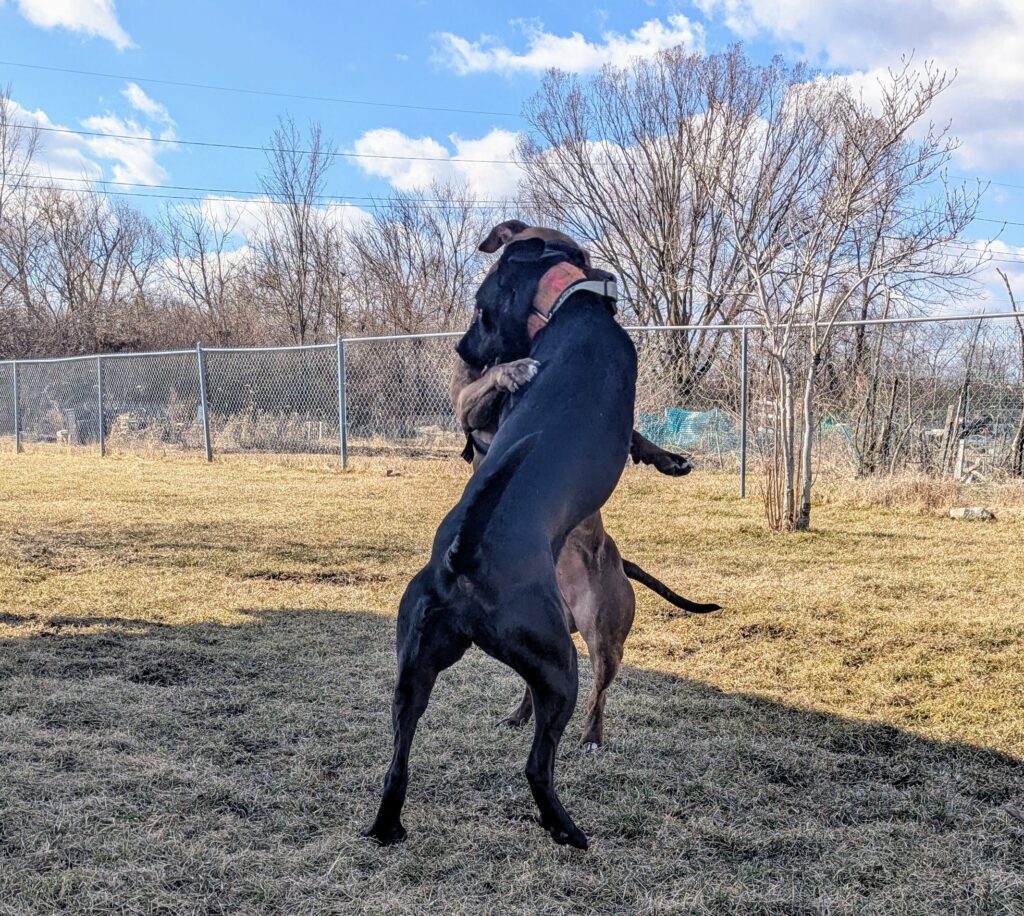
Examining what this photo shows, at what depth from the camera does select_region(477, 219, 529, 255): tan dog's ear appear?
2.47m

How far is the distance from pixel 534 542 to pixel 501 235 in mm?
981


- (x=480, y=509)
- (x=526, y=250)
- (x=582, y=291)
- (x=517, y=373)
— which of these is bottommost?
(x=480, y=509)

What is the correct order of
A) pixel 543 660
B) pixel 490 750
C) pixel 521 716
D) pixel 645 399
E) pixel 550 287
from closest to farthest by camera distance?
pixel 543 660 < pixel 550 287 < pixel 490 750 < pixel 521 716 < pixel 645 399

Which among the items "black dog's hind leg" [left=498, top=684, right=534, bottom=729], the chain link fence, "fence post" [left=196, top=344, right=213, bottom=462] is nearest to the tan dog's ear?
"black dog's hind leg" [left=498, top=684, right=534, bottom=729]

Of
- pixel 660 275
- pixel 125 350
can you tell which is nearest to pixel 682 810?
pixel 660 275

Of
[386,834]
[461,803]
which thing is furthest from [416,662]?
[461,803]

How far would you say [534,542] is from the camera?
6.38ft

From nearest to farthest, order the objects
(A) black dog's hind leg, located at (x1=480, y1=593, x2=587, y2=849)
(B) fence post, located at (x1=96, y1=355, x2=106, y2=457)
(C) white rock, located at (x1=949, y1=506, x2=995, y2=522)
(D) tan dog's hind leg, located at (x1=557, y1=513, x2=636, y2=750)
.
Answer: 1. (A) black dog's hind leg, located at (x1=480, y1=593, x2=587, y2=849)
2. (D) tan dog's hind leg, located at (x1=557, y1=513, x2=636, y2=750)
3. (C) white rock, located at (x1=949, y1=506, x2=995, y2=522)
4. (B) fence post, located at (x1=96, y1=355, x2=106, y2=457)

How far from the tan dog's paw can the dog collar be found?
0.43 feet

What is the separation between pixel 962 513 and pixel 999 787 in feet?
18.4

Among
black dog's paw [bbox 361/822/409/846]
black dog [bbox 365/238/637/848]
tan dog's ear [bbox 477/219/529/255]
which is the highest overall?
tan dog's ear [bbox 477/219/529/255]

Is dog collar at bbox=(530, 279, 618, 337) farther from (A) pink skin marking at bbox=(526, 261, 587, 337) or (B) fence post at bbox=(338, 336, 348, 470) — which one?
(B) fence post at bbox=(338, 336, 348, 470)

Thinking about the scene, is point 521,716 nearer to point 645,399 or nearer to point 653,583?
point 653,583

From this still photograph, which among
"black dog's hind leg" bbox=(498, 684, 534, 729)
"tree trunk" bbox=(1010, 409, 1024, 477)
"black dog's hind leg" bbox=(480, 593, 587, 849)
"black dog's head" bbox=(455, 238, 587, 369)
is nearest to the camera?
"black dog's hind leg" bbox=(480, 593, 587, 849)
